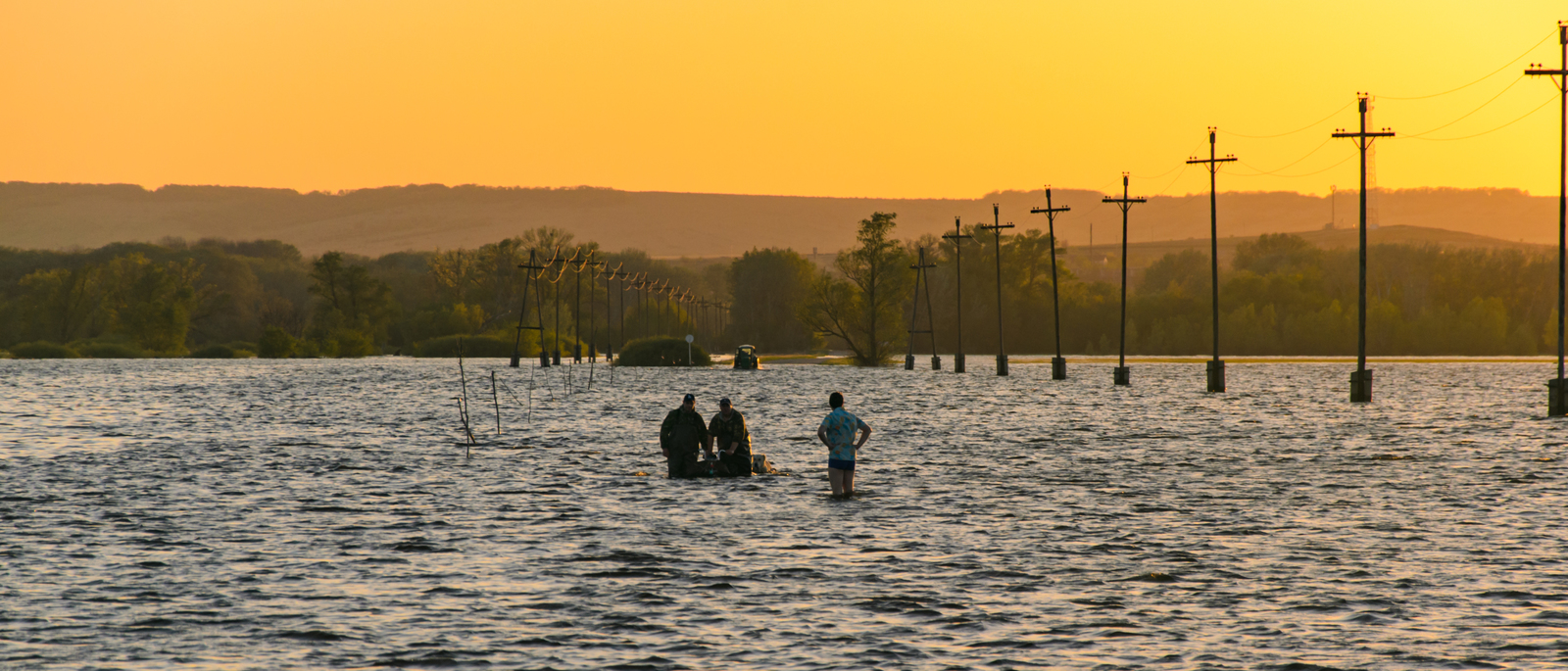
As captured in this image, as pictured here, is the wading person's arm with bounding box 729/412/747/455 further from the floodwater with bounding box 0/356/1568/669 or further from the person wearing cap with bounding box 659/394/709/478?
the floodwater with bounding box 0/356/1568/669

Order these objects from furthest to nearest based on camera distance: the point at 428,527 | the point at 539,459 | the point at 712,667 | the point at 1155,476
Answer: the point at 539,459 < the point at 1155,476 < the point at 428,527 < the point at 712,667

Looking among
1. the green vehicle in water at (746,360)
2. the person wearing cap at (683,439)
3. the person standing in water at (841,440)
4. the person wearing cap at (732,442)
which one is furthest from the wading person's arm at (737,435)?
the green vehicle in water at (746,360)

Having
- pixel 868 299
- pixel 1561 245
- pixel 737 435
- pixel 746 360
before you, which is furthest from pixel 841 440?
pixel 868 299

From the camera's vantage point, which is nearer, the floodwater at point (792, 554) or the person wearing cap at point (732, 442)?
the floodwater at point (792, 554)

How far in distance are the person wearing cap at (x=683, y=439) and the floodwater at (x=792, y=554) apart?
1.07 ft

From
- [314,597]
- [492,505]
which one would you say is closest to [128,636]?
[314,597]

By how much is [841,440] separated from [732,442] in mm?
4991

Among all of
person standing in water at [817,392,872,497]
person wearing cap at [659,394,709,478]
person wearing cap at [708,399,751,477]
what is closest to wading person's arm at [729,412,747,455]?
person wearing cap at [708,399,751,477]

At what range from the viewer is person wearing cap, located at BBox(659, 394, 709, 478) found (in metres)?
27.5

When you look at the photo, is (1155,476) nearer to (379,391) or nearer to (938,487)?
(938,487)

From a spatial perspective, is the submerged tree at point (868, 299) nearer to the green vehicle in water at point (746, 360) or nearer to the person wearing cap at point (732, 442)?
the green vehicle in water at point (746, 360)

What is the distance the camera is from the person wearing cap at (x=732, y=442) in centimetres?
2773

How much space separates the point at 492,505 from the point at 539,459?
10226 mm

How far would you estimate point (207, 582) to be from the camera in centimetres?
1598
